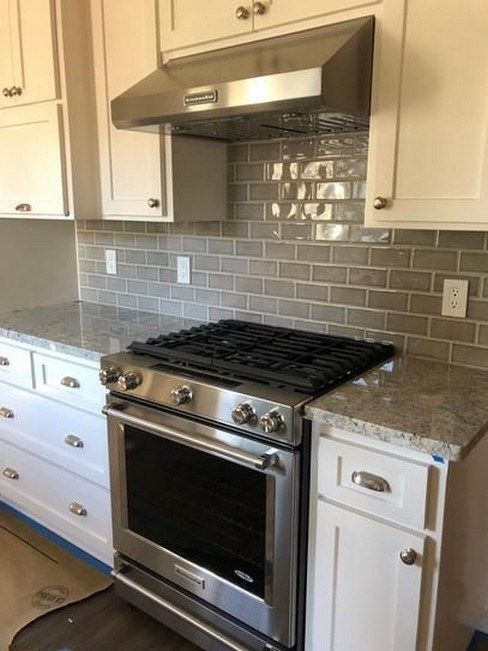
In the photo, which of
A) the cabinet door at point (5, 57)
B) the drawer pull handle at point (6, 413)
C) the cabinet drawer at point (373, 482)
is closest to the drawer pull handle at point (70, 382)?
the drawer pull handle at point (6, 413)

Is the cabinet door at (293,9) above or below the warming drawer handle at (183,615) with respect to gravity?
above

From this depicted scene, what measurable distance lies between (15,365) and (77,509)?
0.64 m

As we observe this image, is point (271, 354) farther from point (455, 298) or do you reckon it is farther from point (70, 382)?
point (70, 382)

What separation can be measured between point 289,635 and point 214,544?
0.33 meters

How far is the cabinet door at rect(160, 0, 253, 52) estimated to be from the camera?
1.70 metres

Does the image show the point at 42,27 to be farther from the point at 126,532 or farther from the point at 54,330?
the point at 126,532

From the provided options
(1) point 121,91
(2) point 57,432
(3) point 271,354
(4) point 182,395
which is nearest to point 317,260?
(3) point 271,354

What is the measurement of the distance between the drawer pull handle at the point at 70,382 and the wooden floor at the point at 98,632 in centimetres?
81

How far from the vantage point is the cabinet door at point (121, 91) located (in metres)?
1.99

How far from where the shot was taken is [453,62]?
4.57 feet

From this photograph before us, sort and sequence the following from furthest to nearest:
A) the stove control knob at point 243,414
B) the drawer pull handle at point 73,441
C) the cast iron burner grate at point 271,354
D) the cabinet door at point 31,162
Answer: the cabinet door at point 31,162, the drawer pull handle at point 73,441, the cast iron burner grate at point 271,354, the stove control knob at point 243,414

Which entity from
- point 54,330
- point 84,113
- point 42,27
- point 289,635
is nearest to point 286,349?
point 289,635

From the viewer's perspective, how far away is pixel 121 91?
6.97 ft

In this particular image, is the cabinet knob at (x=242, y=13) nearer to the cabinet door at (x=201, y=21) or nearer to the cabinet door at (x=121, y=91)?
the cabinet door at (x=201, y=21)
